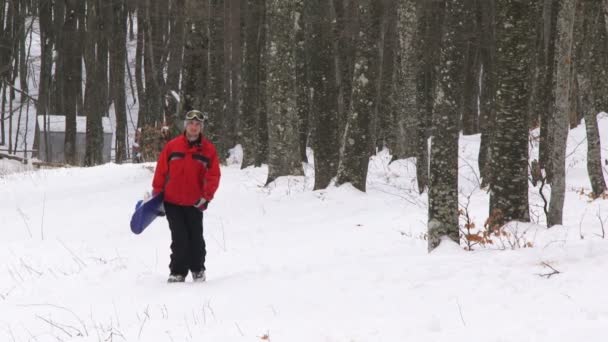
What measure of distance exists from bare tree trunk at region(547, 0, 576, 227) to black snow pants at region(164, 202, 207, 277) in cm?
451

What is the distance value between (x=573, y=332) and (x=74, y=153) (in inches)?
1047

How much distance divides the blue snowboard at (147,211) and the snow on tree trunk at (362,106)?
5615 millimetres

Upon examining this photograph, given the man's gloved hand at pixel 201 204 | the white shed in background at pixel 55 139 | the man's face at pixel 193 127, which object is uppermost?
the man's face at pixel 193 127

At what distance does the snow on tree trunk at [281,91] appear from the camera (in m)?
13.2

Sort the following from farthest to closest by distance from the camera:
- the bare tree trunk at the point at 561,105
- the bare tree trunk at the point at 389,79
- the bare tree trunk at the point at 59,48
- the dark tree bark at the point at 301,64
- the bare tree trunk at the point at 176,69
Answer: the bare tree trunk at the point at 59,48 → the bare tree trunk at the point at 389,79 → the bare tree trunk at the point at 176,69 → the dark tree bark at the point at 301,64 → the bare tree trunk at the point at 561,105

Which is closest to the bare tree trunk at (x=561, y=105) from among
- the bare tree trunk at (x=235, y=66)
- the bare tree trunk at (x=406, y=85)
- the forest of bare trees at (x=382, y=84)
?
the forest of bare trees at (x=382, y=84)

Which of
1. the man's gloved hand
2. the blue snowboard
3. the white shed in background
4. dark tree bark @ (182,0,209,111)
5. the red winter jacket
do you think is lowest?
the white shed in background

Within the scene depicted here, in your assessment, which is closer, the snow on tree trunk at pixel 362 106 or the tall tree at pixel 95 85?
the snow on tree trunk at pixel 362 106

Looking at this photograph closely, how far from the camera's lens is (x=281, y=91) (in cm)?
1326

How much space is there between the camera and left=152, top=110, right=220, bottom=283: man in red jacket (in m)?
6.93

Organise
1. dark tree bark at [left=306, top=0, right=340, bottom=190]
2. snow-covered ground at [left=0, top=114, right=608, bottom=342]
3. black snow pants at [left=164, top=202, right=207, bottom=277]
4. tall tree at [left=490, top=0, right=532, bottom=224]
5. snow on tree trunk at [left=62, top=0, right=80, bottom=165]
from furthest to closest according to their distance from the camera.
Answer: snow on tree trunk at [left=62, top=0, right=80, bottom=165] < dark tree bark at [left=306, top=0, right=340, bottom=190] < tall tree at [left=490, top=0, right=532, bottom=224] < black snow pants at [left=164, top=202, right=207, bottom=277] < snow-covered ground at [left=0, top=114, right=608, bottom=342]

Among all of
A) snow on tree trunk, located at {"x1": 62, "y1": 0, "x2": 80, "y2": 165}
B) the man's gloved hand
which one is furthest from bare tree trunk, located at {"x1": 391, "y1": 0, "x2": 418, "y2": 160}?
snow on tree trunk, located at {"x1": 62, "y1": 0, "x2": 80, "y2": 165}

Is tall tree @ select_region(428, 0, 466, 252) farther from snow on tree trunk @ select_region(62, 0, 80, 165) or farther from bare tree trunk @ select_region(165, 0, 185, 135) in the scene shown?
snow on tree trunk @ select_region(62, 0, 80, 165)

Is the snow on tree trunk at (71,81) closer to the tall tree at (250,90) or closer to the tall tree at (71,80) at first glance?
the tall tree at (71,80)
